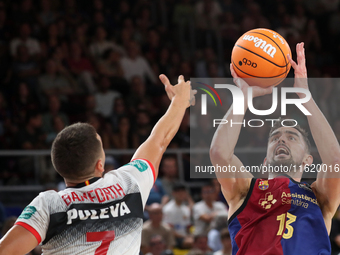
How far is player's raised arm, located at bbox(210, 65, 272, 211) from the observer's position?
3.32 metres

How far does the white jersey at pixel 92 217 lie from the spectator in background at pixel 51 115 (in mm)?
6051

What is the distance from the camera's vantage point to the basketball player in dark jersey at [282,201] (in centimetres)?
321

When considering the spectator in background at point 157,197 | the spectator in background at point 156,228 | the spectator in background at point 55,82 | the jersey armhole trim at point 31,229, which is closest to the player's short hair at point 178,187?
the spectator in background at point 157,197

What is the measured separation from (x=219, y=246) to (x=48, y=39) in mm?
5537

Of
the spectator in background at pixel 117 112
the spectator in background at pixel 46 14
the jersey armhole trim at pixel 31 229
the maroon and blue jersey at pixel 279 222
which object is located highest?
the spectator in background at pixel 46 14

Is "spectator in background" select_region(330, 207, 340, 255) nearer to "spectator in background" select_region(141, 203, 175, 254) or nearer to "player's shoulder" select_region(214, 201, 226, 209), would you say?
"player's shoulder" select_region(214, 201, 226, 209)

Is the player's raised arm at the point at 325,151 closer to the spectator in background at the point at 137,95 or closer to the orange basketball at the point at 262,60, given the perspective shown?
the orange basketball at the point at 262,60

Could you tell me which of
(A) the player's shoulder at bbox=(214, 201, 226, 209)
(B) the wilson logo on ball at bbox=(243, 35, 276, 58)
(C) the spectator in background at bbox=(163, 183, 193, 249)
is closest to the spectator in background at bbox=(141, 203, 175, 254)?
(C) the spectator in background at bbox=(163, 183, 193, 249)

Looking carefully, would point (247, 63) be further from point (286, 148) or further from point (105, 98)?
point (105, 98)

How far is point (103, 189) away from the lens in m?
2.39

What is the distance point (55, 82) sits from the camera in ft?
29.5

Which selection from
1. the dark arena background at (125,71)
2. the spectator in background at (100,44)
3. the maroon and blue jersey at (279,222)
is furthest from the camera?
the spectator in background at (100,44)

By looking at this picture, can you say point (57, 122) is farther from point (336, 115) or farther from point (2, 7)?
point (336, 115)

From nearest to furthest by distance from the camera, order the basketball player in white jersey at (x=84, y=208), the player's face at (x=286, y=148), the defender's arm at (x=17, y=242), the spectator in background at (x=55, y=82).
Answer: the defender's arm at (x=17, y=242) → the basketball player in white jersey at (x=84, y=208) → the player's face at (x=286, y=148) → the spectator in background at (x=55, y=82)
